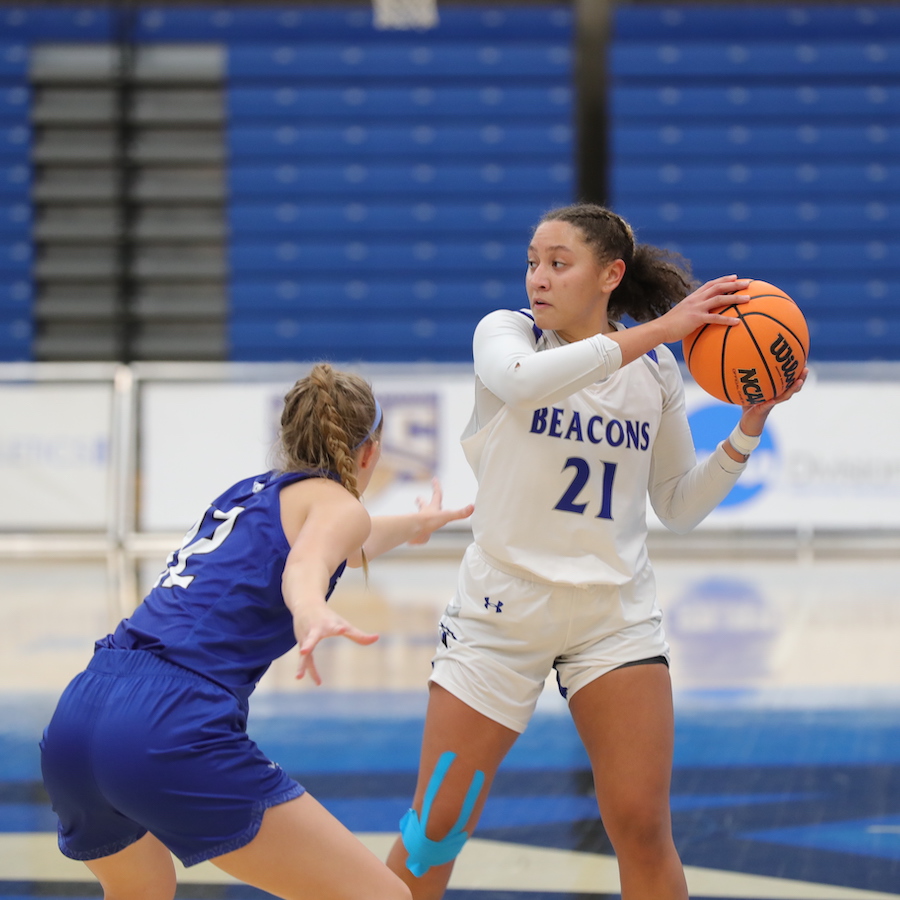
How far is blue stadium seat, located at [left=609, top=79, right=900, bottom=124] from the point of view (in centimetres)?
1325

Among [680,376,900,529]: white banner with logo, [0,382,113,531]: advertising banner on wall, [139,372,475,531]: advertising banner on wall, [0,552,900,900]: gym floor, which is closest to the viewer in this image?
[0,552,900,900]: gym floor

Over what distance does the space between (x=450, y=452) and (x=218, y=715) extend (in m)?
7.50

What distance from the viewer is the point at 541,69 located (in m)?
13.5

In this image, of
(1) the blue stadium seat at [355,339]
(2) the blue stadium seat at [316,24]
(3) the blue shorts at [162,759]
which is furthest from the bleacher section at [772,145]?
(3) the blue shorts at [162,759]

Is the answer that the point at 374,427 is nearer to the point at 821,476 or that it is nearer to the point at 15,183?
the point at 821,476

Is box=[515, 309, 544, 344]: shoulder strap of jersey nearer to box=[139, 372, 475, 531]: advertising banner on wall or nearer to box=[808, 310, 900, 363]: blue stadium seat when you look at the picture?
box=[139, 372, 475, 531]: advertising banner on wall

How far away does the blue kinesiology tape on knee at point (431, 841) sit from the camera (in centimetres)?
227

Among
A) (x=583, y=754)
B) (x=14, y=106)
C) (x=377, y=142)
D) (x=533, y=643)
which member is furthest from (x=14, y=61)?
(x=533, y=643)

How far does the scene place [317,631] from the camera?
165cm

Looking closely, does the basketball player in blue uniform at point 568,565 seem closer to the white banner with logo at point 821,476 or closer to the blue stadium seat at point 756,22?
the white banner with logo at point 821,476

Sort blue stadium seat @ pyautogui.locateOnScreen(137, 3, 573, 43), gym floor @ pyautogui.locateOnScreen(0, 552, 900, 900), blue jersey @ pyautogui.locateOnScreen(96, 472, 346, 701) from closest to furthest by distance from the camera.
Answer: blue jersey @ pyautogui.locateOnScreen(96, 472, 346, 701) → gym floor @ pyautogui.locateOnScreen(0, 552, 900, 900) → blue stadium seat @ pyautogui.locateOnScreen(137, 3, 573, 43)

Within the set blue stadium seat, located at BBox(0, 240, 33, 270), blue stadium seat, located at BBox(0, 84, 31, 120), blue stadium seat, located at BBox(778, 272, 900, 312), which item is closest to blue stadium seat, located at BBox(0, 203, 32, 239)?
blue stadium seat, located at BBox(0, 240, 33, 270)

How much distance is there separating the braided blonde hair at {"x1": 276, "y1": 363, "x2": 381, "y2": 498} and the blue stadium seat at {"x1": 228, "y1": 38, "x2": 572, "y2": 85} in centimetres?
1217

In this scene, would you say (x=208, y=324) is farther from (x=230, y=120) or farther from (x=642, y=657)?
(x=642, y=657)
